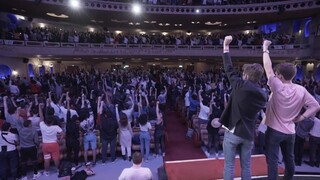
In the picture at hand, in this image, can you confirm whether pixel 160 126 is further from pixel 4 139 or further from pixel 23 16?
pixel 23 16

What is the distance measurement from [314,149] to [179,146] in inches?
Result: 165

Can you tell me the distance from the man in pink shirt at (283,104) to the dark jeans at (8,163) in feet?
18.7

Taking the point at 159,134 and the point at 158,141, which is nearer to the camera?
the point at 159,134

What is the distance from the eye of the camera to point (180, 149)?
855 centimetres

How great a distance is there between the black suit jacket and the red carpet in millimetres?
1583

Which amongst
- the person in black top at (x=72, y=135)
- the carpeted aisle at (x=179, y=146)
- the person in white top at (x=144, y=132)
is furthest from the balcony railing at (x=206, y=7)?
the person in white top at (x=144, y=132)

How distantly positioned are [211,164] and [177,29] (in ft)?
95.0

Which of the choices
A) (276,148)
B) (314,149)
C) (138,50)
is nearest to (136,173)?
(276,148)

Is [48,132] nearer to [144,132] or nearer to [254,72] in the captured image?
[144,132]

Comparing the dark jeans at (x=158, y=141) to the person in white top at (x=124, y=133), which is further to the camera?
the dark jeans at (x=158, y=141)

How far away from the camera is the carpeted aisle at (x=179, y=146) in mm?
7912

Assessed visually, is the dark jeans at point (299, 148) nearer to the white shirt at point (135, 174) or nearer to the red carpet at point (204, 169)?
the red carpet at point (204, 169)

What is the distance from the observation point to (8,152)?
18.7ft

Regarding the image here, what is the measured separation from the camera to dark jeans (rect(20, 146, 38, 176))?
607 centimetres
